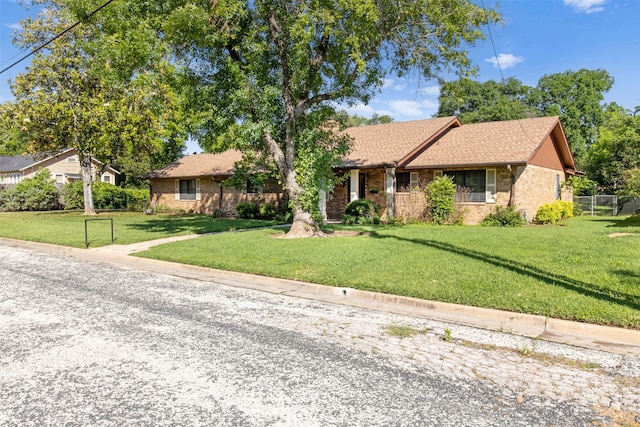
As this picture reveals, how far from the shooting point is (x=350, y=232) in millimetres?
15109

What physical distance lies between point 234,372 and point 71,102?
26113mm

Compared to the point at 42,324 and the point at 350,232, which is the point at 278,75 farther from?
the point at 42,324

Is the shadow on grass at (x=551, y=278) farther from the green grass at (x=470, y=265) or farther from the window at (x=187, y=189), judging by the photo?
the window at (x=187, y=189)

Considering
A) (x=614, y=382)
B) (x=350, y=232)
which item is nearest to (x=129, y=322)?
(x=614, y=382)

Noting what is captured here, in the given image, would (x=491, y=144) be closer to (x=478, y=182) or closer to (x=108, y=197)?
(x=478, y=182)

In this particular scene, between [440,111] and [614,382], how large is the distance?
49.5m

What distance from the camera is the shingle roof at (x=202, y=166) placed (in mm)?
27056

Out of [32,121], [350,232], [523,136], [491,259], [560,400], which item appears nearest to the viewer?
[560,400]

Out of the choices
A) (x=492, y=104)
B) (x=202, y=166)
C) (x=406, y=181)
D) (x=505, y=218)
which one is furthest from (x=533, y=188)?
(x=492, y=104)

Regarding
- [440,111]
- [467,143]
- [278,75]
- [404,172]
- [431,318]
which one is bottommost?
[431,318]

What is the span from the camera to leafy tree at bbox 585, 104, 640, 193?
34459 millimetres

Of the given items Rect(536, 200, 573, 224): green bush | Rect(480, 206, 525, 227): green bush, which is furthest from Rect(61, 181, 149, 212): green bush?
Rect(536, 200, 573, 224): green bush

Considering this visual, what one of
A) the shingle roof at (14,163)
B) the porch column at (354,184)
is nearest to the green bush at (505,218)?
the porch column at (354,184)

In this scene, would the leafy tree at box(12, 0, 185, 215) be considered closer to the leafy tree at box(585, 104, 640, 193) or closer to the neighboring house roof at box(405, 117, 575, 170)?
the neighboring house roof at box(405, 117, 575, 170)
